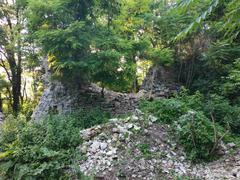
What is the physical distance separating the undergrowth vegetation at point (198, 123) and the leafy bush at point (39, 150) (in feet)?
7.34

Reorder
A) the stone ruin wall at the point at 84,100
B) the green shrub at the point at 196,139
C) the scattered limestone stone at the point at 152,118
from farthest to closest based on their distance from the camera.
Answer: the stone ruin wall at the point at 84,100, the scattered limestone stone at the point at 152,118, the green shrub at the point at 196,139

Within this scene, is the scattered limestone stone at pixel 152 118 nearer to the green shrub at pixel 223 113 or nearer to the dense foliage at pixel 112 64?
the dense foliage at pixel 112 64

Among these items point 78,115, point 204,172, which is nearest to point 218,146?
point 204,172

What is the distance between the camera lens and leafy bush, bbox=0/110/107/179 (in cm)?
416

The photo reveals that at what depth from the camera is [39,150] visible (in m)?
4.41

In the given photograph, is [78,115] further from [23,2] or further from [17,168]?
[23,2]

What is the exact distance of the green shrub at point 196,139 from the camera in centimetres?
493

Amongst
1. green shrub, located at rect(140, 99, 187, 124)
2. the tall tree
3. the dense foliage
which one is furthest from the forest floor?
the tall tree

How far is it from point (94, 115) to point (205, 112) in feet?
11.0

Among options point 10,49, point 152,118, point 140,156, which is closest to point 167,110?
point 152,118

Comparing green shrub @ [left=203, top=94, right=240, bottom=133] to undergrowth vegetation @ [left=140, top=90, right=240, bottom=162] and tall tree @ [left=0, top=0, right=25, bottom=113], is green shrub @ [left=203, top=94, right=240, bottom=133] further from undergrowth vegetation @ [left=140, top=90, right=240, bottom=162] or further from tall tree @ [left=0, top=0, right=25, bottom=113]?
tall tree @ [left=0, top=0, right=25, bottom=113]

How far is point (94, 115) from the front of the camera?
23.2ft

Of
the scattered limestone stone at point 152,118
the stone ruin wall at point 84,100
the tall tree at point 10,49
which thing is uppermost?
the tall tree at point 10,49

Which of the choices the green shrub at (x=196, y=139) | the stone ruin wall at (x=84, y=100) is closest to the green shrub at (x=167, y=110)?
the green shrub at (x=196, y=139)
